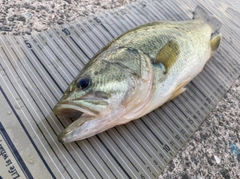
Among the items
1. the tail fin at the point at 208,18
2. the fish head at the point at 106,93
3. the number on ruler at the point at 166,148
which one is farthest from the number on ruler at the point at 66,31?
the tail fin at the point at 208,18

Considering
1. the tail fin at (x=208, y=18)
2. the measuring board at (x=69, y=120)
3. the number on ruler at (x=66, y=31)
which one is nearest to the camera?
the measuring board at (x=69, y=120)

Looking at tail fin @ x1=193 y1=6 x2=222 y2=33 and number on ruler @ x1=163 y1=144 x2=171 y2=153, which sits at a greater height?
tail fin @ x1=193 y1=6 x2=222 y2=33

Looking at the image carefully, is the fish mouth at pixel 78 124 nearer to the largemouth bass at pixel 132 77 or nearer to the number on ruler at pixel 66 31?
the largemouth bass at pixel 132 77

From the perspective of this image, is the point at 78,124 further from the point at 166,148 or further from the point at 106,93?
the point at 166,148

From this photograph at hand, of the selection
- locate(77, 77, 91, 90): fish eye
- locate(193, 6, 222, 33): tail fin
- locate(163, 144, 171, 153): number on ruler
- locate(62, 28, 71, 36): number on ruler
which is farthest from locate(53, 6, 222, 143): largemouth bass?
locate(62, 28, 71, 36): number on ruler

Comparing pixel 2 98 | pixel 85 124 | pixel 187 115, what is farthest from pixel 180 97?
pixel 2 98

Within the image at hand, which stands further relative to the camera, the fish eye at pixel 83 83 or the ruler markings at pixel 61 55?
the ruler markings at pixel 61 55

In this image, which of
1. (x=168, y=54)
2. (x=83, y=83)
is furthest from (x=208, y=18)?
(x=83, y=83)

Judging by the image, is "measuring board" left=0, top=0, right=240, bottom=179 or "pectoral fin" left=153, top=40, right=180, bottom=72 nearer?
"measuring board" left=0, top=0, right=240, bottom=179

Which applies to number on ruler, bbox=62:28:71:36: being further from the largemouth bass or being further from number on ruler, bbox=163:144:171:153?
number on ruler, bbox=163:144:171:153
